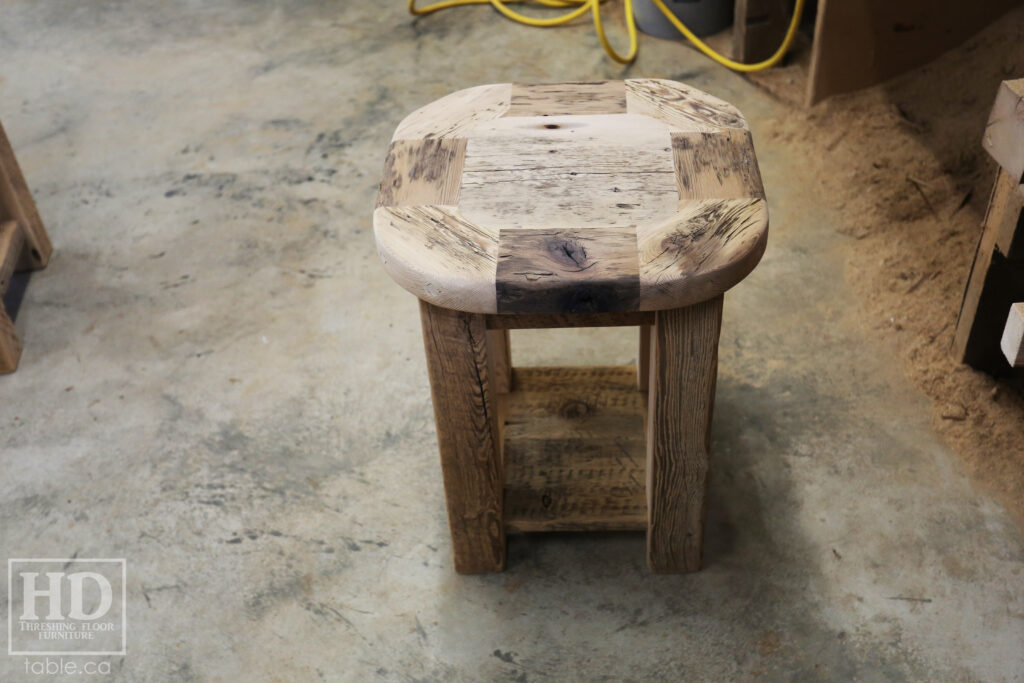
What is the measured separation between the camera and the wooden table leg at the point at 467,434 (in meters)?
1.38

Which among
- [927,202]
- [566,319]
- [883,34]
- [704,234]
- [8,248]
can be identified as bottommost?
[927,202]

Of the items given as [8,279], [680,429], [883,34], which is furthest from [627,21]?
[680,429]

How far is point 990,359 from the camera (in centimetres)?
197

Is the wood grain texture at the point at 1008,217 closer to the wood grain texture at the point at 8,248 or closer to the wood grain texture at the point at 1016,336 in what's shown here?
the wood grain texture at the point at 1016,336

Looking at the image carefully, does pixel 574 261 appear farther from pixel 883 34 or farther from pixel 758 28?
pixel 758 28

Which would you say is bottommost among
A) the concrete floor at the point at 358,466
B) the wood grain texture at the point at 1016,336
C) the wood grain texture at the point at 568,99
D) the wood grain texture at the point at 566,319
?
the concrete floor at the point at 358,466

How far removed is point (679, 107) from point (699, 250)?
0.40 m

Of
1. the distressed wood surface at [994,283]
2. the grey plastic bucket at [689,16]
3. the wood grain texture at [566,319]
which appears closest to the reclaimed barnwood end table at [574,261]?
the wood grain texture at [566,319]

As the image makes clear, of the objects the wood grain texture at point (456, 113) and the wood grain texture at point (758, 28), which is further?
the wood grain texture at point (758, 28)

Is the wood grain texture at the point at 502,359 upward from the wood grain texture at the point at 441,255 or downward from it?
downward

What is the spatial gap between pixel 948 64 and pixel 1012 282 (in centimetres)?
106

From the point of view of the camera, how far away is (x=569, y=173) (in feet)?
4.78

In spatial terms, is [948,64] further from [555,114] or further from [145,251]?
[145,251]

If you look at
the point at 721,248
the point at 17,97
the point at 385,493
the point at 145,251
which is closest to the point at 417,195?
the point at 721,248
